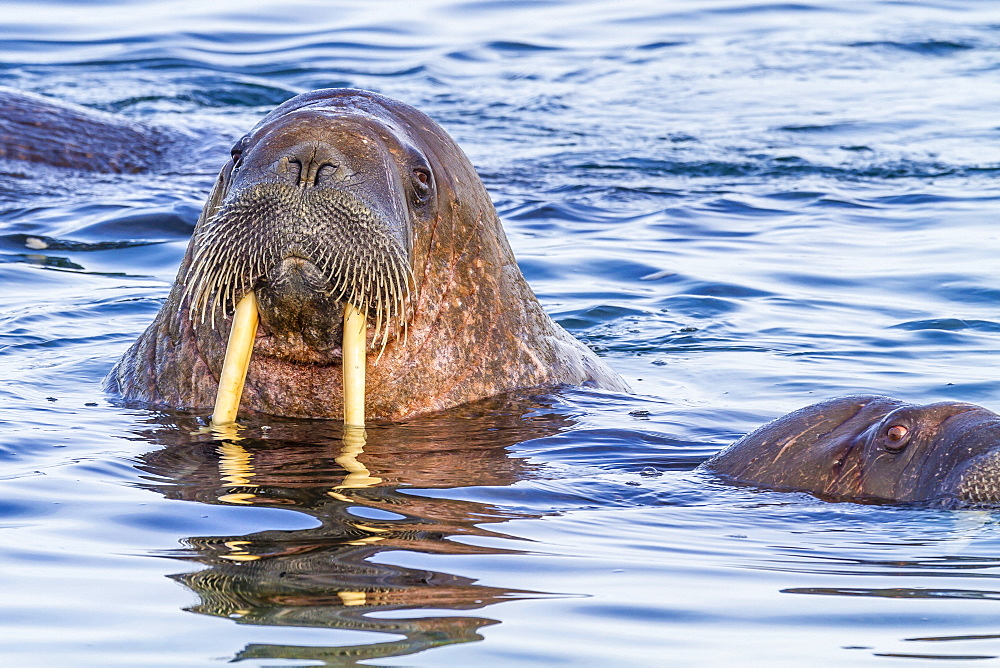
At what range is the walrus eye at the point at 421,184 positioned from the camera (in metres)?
6.53

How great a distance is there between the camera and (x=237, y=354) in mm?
6094

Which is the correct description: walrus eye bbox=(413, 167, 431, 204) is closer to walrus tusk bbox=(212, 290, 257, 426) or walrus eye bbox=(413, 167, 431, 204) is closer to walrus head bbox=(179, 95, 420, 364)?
walrus head bbox=(179, 95, 420, 364)

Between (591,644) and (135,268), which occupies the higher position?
(135,268)

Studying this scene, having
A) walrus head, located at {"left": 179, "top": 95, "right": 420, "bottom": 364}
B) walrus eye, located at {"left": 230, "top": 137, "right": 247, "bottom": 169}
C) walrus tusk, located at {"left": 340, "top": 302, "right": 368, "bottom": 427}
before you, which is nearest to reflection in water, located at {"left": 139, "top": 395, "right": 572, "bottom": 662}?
walrus tusk, located at {"left": 340, "top": 302, "right": 368, "bottom": 427}

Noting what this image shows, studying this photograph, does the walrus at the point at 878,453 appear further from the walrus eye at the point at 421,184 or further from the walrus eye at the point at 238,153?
the walrus eye at the point at 238,153

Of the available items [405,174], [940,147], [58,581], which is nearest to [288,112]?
[405,174]

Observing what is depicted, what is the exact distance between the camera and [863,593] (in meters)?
4.36

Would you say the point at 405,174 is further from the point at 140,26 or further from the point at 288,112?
the point at 140,26

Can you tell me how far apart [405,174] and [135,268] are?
5.17 meters

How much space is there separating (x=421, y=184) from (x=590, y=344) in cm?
339

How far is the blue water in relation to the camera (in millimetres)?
4113

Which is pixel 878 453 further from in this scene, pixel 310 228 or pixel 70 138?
pixel 70 138

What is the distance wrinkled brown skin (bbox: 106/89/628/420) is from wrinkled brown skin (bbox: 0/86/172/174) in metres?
6.31

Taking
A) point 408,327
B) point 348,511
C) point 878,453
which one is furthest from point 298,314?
point 878,453
